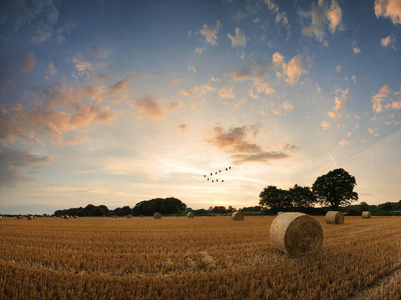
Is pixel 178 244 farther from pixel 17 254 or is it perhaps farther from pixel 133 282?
pixel 17 254

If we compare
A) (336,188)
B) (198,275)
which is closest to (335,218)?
(198,275)

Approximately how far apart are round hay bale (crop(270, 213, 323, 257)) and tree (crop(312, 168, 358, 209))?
56805mm

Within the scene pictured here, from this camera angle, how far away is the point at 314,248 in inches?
388

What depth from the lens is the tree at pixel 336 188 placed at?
58281mm

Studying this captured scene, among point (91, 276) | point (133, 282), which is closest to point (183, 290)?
point (133, 282)

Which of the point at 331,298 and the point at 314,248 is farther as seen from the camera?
the point at 314,248

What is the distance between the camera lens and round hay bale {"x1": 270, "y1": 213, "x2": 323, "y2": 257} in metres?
9.46

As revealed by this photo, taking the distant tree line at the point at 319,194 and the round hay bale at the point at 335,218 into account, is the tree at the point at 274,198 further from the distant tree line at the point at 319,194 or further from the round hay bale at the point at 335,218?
the round hay bale at the point at 335,218

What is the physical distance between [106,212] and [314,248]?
4233 inches

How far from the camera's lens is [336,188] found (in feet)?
193

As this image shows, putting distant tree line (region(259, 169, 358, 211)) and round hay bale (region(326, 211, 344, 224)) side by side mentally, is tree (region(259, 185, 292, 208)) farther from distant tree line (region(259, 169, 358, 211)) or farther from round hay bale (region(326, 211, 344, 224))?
round hay bale (region(326, 211, 344, 224))

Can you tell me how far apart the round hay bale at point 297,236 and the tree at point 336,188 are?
56.8m

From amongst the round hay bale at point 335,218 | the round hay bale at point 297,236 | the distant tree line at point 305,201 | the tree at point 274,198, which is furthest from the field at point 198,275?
the tree at point 274,198

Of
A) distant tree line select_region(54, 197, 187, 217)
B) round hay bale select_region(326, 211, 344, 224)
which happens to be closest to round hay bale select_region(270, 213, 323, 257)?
round hay bale select_region(326, 211, 344, 224)
